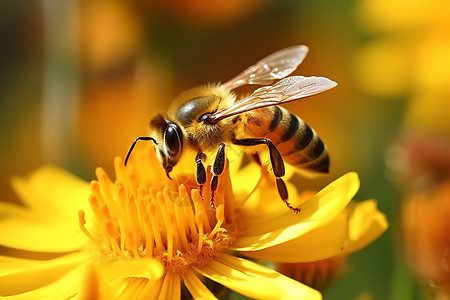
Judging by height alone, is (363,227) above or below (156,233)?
below

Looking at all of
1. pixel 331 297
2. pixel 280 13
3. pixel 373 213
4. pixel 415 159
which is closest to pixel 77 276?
pixel 373 213

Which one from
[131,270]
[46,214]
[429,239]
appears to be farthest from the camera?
[46,214]

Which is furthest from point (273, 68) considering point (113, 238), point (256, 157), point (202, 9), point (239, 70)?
point (239, 70)

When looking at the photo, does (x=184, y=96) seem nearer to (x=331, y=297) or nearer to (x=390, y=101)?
(x=331, y=297)

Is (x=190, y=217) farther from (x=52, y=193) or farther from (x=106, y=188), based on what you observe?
(x=52, y=193)

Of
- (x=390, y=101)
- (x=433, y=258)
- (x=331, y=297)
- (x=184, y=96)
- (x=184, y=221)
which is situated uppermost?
(x=184, y=96)
